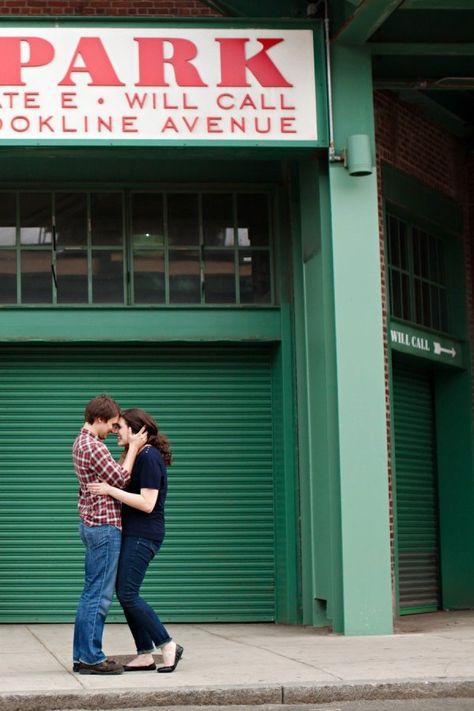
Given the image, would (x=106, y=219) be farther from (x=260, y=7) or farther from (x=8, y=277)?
(x=260, y=7)

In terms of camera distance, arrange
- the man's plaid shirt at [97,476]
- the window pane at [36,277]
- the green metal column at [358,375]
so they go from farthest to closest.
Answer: the window pane at [36,277] < the green metal column at [358,375] < the man's plaid shirt at [97,476]

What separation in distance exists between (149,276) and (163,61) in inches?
87.5

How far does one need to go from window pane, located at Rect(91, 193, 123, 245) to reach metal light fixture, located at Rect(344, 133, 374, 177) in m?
2.55

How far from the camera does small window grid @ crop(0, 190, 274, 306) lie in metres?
12.5

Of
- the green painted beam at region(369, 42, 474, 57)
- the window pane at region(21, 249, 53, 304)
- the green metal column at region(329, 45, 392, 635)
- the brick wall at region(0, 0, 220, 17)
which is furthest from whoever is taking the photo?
the window pane at region(21, 249, 53, 304)

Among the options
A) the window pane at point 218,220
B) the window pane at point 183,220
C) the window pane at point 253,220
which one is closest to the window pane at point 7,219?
the window pane at point 183,220

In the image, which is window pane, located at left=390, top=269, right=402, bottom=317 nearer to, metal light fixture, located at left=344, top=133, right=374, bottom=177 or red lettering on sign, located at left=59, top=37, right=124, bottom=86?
metal light fixture, located at left=344, top=133, right=374, bottom=177

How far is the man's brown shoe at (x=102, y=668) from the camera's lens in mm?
8305

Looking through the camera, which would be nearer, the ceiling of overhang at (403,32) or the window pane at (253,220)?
the ceiling of overhang at (403,32)

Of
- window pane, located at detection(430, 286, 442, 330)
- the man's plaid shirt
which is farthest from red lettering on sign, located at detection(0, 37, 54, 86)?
window pane, located at detection(430, 286, 442, 330)

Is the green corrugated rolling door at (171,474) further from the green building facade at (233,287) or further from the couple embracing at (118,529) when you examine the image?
the couple embracing at (118,529)

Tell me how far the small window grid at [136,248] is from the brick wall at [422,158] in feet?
4.59

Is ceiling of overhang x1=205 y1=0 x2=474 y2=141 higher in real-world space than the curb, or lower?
higher

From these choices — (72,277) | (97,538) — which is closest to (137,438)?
(97,538)
